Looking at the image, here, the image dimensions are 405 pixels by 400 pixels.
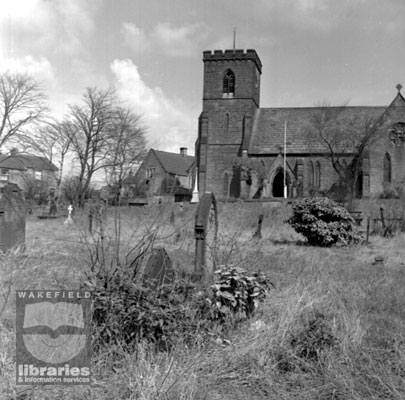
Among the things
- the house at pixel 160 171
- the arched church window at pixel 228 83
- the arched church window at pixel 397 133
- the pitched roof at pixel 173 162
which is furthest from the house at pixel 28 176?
the arched church window at pixel 397 133

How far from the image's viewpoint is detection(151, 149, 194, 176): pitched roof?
211ft

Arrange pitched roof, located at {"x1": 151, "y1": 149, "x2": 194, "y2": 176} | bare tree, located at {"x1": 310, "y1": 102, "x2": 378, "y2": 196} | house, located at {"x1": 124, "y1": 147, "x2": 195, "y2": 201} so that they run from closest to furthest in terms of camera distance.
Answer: bare tree, located at {"x1": 310, "y1": 102, "x2": 378, "y2": 196} < house, located at {"x1": 124, "y1": 147, "x2": 195, "y2": 201} < pitched roof, located at {"x1": 151, "y1": 149, "x2": 194, "y2": 176}

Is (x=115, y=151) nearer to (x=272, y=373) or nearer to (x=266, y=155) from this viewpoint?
(x=266, y=155)

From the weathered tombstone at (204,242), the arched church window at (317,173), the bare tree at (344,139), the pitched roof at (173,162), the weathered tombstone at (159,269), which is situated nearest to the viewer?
the weathered tombstone at (159,269)

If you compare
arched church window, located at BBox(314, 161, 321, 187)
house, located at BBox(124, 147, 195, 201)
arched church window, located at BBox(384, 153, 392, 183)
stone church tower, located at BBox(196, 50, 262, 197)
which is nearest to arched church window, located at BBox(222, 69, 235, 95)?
stone church tower, located at BBox(196, 50, 262, 197)

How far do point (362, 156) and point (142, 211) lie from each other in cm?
3570

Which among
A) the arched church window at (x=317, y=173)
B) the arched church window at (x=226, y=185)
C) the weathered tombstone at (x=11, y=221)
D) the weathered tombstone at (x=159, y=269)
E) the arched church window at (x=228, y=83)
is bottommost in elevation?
the weathered tombstone at (x=159, y=269)

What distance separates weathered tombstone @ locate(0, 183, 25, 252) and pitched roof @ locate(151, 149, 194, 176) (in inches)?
1981

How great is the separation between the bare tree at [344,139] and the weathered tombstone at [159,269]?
36847 mm

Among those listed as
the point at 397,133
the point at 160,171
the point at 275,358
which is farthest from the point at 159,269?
the point at 160,171

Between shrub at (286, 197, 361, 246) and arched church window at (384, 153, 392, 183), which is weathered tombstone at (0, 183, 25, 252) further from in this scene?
arched church window at (384, 153, 392, 183)

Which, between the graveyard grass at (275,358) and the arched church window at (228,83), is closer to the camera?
the graveyard grass at (275,358)

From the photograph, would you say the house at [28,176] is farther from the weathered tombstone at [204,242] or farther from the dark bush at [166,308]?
the dark bush at [166,308]

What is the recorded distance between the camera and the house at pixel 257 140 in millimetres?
42094
